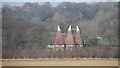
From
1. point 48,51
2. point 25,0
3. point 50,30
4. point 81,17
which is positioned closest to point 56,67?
point 48,51

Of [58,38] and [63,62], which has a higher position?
[58,38]

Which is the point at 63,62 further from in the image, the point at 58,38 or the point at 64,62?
the point at 58,38

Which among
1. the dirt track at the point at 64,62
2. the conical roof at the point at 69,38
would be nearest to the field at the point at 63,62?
the dirt track at the point at 64,62

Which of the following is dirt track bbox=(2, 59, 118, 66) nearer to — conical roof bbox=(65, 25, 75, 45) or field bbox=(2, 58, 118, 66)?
field bbox=(2, 58, 118, 66)

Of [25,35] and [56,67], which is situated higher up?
[25,35]

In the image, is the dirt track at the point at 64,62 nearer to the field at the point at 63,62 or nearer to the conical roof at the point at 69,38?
the field at the point at 63,62

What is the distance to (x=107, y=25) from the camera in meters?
3.66

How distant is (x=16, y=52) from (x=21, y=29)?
347mm

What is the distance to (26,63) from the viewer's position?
372 centimetres

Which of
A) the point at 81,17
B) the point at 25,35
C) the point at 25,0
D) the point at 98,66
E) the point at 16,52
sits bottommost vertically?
the point at 98,66

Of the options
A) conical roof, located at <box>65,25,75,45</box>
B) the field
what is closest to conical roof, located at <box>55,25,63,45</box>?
conical roof, located at <box>65,25,75,45</box>

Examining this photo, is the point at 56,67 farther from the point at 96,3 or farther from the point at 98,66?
the point at 96,3

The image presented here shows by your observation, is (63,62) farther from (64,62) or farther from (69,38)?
(69,38)

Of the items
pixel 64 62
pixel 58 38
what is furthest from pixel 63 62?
pixel 58 38
